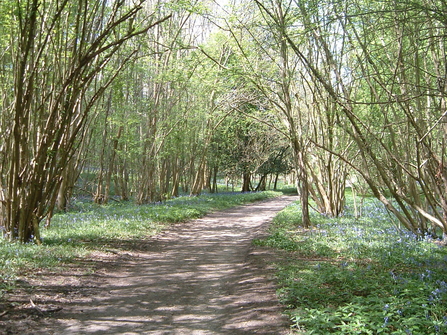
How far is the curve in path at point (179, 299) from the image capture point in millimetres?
4520

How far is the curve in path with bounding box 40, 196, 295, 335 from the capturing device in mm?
4520

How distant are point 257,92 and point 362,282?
10112mm

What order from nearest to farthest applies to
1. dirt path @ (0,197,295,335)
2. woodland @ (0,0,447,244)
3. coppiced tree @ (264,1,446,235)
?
dirt path @ (0,197,295,335) < coppiced tree @ (264,1,446,235) < woodland @ (0,0,447,244)

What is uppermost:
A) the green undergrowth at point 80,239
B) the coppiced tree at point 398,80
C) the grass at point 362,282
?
the coppiced tree at point 398,80

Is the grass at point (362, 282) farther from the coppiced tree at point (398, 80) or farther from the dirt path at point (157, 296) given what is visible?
the coppiced tree at point (398, 80)

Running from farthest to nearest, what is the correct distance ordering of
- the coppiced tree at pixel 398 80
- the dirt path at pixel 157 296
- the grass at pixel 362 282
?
the coppiced tree at pixel 398 80
the dirt path at pixel 157 296
the grass at pixel 362 282

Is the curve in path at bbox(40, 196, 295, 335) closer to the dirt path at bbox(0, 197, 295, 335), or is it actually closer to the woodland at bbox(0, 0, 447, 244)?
the dirt path at bbox(0, 197, 295, 335)

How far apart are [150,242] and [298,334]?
639cm

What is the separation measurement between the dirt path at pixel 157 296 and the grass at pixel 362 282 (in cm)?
43

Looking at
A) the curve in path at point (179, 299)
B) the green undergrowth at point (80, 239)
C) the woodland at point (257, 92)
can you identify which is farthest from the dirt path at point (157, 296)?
the woodland at point (257, 92)

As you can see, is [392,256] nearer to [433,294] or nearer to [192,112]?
[433,294]

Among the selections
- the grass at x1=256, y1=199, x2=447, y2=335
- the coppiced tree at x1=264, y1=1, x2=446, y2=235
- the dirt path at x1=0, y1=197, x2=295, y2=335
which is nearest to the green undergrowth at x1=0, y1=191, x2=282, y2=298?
the dirt path at x1=0, y1=197, x2=295, y2=335

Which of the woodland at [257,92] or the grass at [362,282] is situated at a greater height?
the woodland at [257,92]

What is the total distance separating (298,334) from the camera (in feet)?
13.3
